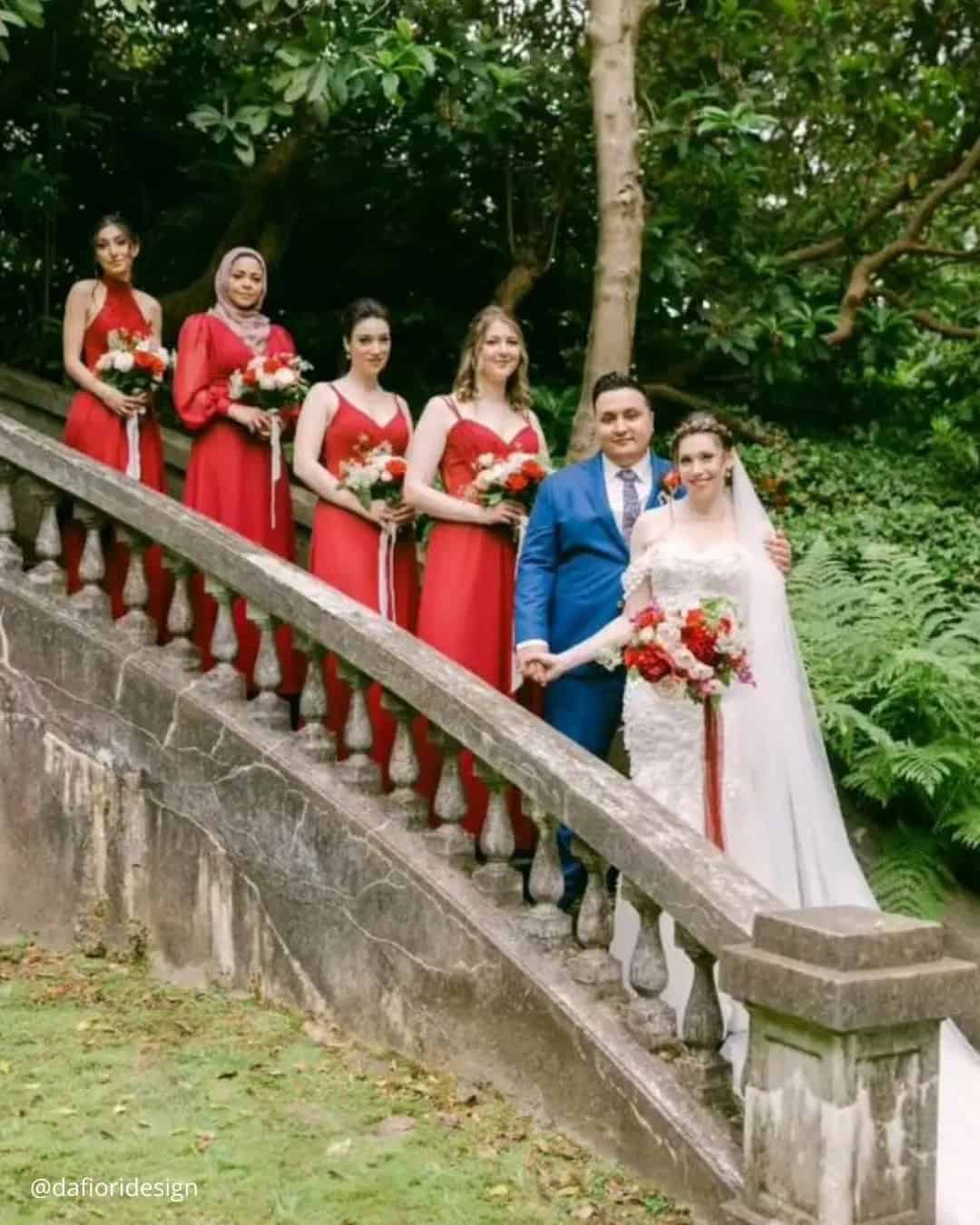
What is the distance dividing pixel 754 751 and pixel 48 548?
3.06 m

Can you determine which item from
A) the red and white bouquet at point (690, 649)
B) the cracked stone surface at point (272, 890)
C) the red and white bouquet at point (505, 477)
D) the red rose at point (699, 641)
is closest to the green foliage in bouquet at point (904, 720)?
the red and white bouquet at point (690, 649)

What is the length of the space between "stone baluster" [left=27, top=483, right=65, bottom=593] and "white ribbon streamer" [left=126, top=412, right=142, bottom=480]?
2.28 ft

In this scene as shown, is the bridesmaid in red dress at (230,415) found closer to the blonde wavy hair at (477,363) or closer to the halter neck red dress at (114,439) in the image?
the halter neck red dress at (114,439)

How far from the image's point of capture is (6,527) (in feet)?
21.7

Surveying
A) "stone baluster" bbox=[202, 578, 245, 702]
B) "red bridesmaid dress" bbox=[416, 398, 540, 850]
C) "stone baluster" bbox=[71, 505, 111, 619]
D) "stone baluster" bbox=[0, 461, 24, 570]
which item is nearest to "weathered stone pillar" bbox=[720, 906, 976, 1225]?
"red bridesmaid dress" bbox=[416, 398, 540, 850]

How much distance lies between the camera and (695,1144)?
4195 mm

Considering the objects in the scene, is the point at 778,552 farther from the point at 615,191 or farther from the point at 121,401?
the point at 121,401

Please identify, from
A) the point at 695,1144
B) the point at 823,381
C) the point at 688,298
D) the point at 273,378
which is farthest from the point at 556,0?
the point at 695,1144

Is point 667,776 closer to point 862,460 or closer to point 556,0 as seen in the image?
point 862,460

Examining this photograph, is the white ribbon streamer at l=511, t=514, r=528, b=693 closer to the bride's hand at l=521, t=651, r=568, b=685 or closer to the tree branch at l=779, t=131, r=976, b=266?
the bride's hand at l=521, t=651, r=568, b=685

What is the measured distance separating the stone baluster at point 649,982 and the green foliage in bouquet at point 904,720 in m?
1.87

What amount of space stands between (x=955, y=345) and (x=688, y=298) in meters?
2.53

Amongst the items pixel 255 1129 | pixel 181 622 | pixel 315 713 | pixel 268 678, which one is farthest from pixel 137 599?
pixel 255 1129

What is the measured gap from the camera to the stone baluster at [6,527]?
21.4 ft
